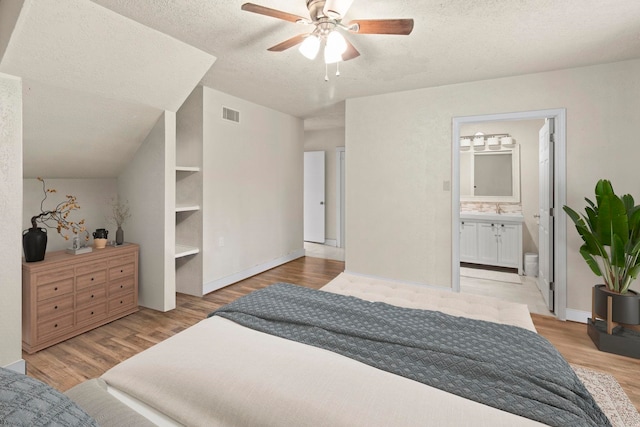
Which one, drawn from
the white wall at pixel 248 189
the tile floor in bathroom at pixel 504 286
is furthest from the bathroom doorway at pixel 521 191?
the white wall at pixel 248 189

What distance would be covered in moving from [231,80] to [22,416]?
3476mm

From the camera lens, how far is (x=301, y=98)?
14.1ft

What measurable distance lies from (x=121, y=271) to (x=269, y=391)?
2.68 meters

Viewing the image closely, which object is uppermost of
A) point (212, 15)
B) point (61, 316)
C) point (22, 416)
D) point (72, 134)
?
point (212, 15)

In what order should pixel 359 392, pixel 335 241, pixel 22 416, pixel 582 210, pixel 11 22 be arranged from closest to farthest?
1. pixel 22 416
2. pixel 359 392
3. pixel 11 22
4. pixel 582 210
5. pixel 335 241

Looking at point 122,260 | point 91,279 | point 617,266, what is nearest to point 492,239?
point 617,266

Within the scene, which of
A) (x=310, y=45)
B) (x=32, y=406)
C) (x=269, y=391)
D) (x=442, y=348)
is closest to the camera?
(x=32, y=406)

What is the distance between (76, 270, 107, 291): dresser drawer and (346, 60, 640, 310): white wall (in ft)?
9.14

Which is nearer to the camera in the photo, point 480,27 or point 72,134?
point 480,27

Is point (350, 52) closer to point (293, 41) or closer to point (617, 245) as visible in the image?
point (293, 41)

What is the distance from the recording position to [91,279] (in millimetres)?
2904

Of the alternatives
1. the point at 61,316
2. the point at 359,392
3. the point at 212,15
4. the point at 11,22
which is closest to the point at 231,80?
the point at 212,15

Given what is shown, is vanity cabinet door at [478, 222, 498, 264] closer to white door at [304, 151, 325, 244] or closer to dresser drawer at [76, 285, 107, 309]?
white door at [304, 151, 325, 244]

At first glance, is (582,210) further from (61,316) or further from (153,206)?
(61,316)
